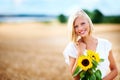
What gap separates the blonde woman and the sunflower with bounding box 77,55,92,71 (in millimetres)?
77

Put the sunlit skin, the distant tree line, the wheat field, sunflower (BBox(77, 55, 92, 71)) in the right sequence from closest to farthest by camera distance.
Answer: sunflower (BBox(77, 55, 92, 71))
the sunlit skin
the distant tree line
the wheat field

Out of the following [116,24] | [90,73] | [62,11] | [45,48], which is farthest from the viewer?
[45,48]

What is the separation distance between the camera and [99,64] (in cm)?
154

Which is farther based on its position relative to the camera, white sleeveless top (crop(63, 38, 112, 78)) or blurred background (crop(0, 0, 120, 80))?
blurred background (crop(0, 0, 120, 80))

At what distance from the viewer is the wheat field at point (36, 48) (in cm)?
211

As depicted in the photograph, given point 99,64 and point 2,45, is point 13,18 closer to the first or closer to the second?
point 2,45

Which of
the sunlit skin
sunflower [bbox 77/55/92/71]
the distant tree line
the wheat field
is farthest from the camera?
the wheat field

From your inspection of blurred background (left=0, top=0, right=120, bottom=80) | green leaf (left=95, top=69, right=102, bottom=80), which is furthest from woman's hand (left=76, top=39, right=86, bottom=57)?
blurred background (left=0, top=0, right=120, bottom=80)

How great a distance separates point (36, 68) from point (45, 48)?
27 cm

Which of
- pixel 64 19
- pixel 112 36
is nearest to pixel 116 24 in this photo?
pixel 112 36

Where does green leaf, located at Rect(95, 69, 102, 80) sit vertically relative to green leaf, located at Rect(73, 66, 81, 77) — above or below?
below

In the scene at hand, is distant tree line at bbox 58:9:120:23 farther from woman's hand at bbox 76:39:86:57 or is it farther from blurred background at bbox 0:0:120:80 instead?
woman's hand at bbox 76:39:86:57

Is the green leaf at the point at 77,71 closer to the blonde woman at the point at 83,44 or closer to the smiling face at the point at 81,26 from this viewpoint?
the blonde woman at the point at 83,44

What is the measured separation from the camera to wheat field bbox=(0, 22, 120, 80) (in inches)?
83.1
